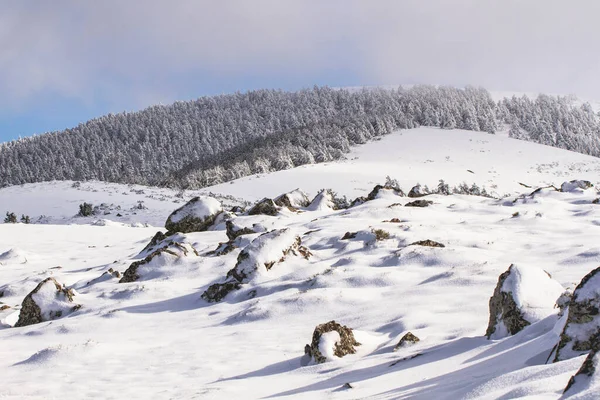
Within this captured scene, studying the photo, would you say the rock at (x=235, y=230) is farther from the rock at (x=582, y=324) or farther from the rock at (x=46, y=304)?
the rock at (x=582, y=324)

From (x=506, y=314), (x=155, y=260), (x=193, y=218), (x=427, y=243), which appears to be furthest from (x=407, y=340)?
(x=193, y=218)

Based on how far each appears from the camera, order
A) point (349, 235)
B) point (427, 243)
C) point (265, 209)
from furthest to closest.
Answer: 1. point (265, 209)
2. point (349, 235)
3. point (427, 243)

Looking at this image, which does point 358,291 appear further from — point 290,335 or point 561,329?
point 561,329

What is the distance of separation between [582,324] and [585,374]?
7.65 feet

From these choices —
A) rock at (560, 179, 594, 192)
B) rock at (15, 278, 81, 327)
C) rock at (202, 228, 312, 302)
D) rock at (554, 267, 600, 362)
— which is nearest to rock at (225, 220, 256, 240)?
rock at (202, 228, 312, 302)

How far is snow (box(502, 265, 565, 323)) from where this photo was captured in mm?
7129

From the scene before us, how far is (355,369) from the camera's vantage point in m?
7.03

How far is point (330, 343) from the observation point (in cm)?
799

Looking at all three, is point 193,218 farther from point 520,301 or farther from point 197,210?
point 520,301

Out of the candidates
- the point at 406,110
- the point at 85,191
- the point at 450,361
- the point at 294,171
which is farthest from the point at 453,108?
the point at 450,361

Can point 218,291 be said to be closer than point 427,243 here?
Yes

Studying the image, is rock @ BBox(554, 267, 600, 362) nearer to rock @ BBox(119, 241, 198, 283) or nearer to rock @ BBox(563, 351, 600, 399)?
rock @ BBox(563, 351, 600, 399)

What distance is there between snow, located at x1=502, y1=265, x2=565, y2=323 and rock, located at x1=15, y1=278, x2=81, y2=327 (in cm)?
1147

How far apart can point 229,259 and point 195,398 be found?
9969 mm
